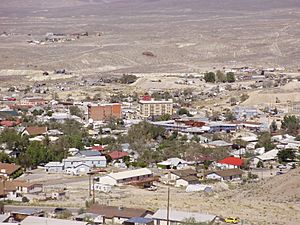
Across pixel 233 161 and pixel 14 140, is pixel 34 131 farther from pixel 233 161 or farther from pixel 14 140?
pixel 233 161

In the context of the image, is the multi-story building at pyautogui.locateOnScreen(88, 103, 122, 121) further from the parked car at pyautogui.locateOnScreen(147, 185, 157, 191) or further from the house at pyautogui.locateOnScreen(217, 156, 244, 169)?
the parked car at pyautogui.locateOnScreen(147, 185, 157, 191)

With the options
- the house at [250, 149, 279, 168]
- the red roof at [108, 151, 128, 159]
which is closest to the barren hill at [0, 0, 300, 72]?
the house at [250, 149, 279, 168]

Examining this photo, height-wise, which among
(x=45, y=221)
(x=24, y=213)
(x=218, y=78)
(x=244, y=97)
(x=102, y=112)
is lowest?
(x=218, y=78)

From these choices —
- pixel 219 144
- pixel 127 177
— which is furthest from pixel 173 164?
pixel 219 144

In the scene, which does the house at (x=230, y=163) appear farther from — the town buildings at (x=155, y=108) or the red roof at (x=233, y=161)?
the town buildings at (x=155, y=108)

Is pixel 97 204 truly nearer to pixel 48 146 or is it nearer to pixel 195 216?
pixel 195 216

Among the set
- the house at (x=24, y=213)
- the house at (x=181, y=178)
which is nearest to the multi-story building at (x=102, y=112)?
the house at (x=181, y=178)

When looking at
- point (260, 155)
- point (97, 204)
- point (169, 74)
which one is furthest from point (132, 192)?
point (169, 74)
